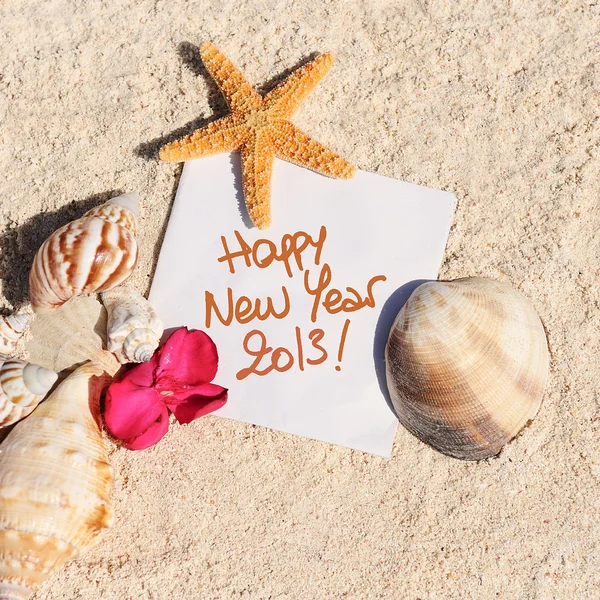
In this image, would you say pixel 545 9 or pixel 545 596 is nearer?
pixel 545 596

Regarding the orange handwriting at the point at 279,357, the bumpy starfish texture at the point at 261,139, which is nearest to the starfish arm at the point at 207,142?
the bumpy starfish texture at the point at 261,139

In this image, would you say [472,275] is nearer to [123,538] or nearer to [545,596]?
[545,596]

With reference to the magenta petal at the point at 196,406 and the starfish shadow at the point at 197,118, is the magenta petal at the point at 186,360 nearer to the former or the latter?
the magenta petal at the point at 196,406

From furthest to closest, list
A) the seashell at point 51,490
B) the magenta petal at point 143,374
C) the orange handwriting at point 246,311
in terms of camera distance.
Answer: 1. the orange handwriting at point 246,311
2. the magenta petal at point 143,374
3. the seashell at point 51,490

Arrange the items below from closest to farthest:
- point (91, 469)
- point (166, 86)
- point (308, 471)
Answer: point (91, 469) < point (308, 471) < point (166, 86)

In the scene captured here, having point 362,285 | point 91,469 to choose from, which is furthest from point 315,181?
point 91,469
